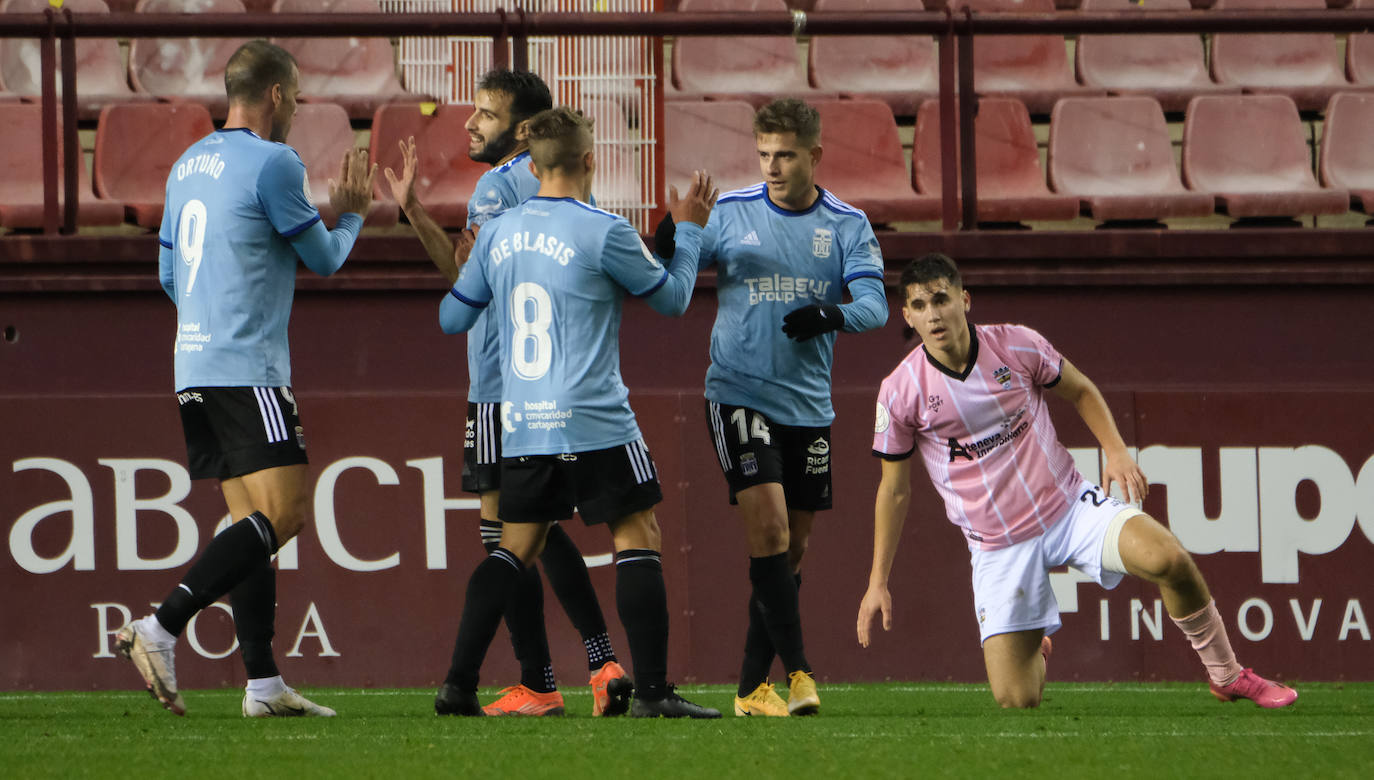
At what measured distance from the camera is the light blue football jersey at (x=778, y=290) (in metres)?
5.54

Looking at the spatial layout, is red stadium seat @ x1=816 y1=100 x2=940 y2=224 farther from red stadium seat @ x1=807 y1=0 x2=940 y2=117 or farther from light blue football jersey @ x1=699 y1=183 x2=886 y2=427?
light blue football jersey @ x1=699 y1=183 x2=886 y2=427

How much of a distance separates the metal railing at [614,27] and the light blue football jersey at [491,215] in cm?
206

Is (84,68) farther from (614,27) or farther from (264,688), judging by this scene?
(264,688)

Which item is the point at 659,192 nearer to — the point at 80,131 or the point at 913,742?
the point at 80,131

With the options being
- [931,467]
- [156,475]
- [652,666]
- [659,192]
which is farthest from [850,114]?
[652,666]

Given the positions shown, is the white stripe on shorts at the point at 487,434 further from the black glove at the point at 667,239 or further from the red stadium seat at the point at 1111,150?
the red stadium seat at the point at 1111,150

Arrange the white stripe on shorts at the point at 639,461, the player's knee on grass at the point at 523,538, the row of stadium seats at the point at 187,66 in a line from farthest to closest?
the row of stadium seats at the point at 187,66 → the player's knee on grass at the point at 523,538 → the white stripe on shorts at the point at 639,461

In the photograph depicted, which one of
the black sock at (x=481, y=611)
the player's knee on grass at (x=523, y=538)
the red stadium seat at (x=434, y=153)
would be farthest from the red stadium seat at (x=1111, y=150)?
the black sock at (x=481, y=611)

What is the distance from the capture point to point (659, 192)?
7.73 meters

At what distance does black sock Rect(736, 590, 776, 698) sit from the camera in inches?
216

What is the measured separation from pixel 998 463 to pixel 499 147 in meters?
2.01

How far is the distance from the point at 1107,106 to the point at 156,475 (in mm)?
5151

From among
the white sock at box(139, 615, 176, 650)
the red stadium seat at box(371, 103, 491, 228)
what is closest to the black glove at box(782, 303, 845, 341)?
the white sock at box(139, 615, 176, 650)

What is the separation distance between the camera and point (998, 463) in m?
5.67
